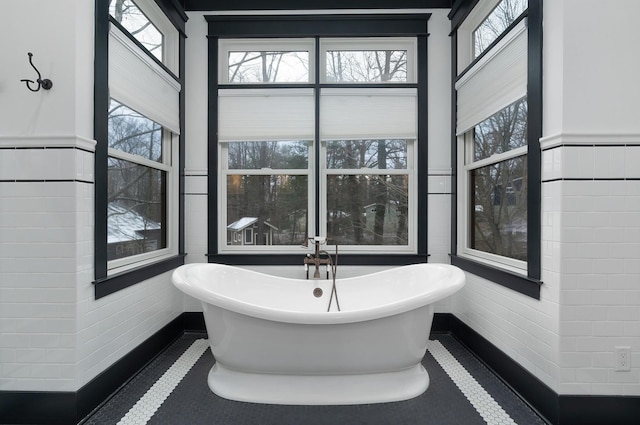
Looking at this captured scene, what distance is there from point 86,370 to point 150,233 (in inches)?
41.7

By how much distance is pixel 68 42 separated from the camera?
5.37 feet

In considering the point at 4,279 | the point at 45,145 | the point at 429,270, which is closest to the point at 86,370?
the point at 4,279

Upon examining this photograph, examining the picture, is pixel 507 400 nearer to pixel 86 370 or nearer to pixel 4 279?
pixel 86 370

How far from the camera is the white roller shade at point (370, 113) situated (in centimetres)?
286

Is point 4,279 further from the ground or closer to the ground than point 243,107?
closer to the ground

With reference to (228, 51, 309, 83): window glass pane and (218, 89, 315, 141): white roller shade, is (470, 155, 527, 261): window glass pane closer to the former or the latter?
(218, 89, 315, 141): white roller shade

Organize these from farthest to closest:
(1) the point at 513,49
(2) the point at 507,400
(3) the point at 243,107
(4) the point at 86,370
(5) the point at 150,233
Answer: (3) the point at 243,107, (5) the point at 150,233, (1) the point at 513,49, (2) the point at 507,400, (4) the point at 86,370

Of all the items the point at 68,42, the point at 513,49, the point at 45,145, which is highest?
the point at 513,49

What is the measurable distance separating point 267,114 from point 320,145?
527 millimetres

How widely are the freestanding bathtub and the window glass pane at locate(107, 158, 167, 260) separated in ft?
1.88

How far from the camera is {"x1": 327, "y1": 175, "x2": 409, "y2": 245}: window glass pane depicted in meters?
2.92

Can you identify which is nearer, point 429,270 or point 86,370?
point 86,370

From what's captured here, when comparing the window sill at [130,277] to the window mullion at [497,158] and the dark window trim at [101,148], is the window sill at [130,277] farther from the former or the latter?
the window mullion at [497,158]

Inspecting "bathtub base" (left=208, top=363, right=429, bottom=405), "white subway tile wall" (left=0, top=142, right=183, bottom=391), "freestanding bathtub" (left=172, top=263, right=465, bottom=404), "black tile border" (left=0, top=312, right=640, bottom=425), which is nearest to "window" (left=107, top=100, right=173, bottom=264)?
"white subway tile wall" (left=0, top=142, right=183, bottom=391)
